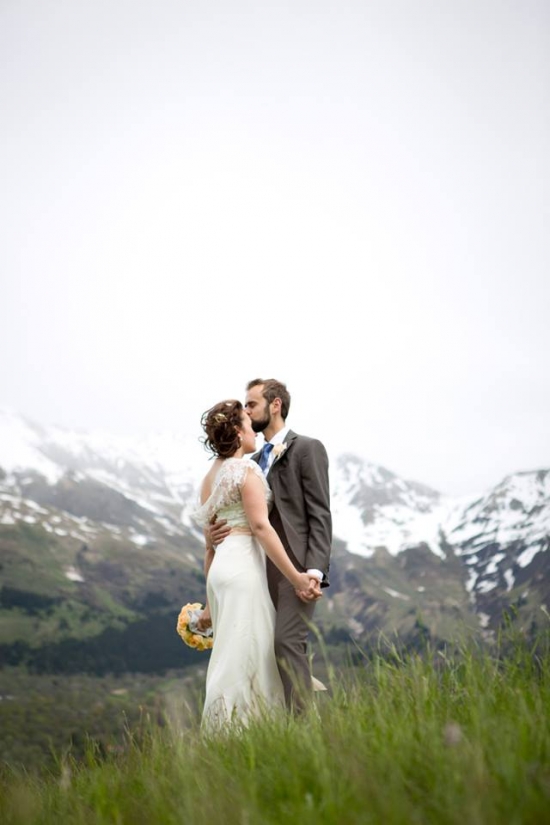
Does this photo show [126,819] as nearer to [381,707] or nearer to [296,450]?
[381,707]

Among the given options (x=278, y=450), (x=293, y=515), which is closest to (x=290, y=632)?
(x=293, y=515)

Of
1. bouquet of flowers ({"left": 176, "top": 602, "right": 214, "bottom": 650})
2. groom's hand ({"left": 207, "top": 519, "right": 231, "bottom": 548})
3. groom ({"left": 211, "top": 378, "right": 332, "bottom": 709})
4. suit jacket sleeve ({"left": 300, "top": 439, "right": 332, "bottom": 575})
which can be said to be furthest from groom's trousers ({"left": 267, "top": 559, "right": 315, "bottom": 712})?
bouquet of flowers ({"left": 176, "top": 602, "right": 214, "bottom": 650})

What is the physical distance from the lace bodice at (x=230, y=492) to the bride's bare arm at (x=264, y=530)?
0.07 m

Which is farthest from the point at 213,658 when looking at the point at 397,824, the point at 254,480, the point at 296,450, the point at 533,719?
the point at 397,824

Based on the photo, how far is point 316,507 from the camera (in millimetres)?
7129

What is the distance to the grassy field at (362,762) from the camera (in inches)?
97.4

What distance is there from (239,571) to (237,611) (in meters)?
0.36

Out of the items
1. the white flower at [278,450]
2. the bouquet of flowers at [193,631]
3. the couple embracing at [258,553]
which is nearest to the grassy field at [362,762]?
the couple embracing at [258,553]

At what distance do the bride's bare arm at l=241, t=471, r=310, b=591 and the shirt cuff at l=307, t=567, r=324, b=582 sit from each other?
0.09m

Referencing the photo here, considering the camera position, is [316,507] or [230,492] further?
[316,507]

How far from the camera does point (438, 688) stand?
428cm

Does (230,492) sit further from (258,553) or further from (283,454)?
(283,454)

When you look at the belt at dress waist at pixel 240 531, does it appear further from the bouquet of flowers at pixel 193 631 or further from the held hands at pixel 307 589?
the bouquet of flowers at pixel 193 631

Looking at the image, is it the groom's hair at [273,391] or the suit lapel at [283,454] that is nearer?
the suit lapel at [283,454]
